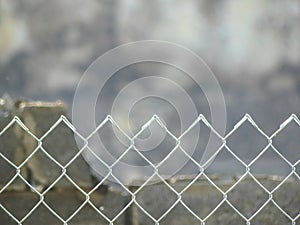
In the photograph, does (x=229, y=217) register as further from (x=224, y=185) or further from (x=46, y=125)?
(x=46, y=125)

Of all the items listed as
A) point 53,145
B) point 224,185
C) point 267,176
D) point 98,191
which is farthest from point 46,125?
point 267,176

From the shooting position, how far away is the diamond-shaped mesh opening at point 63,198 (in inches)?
70.4

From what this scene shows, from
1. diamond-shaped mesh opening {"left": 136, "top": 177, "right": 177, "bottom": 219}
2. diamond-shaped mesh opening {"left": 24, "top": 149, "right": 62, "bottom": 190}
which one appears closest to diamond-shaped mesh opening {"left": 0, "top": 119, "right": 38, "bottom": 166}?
diamond-shaped mesh opening {"left": 24, "top": 149, "right": 62, "bottom": 190}

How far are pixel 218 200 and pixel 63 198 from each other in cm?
51

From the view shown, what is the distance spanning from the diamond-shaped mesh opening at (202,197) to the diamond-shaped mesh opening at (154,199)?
0.07 m

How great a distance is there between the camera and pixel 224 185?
1743mm

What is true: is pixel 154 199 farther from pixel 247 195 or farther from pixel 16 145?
pixel 16 145

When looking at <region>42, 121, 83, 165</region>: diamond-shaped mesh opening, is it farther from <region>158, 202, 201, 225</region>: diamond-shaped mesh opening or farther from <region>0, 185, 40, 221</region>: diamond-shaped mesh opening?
<region>158, 202, 201, 225</region>: diamond-shaped mesh opening

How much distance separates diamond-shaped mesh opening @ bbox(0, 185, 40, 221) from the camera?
5.77 ft

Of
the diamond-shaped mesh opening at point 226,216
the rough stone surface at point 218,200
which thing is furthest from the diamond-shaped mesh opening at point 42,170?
the diamond-shaped mesh opening at point 226,216

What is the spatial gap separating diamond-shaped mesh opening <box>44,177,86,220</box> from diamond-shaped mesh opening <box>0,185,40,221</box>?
0.16ft

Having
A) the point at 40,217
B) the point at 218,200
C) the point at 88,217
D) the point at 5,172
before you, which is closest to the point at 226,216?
the point at 218,200

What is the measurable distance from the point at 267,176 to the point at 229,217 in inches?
7.2

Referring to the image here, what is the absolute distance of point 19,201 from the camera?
1.76 metres
